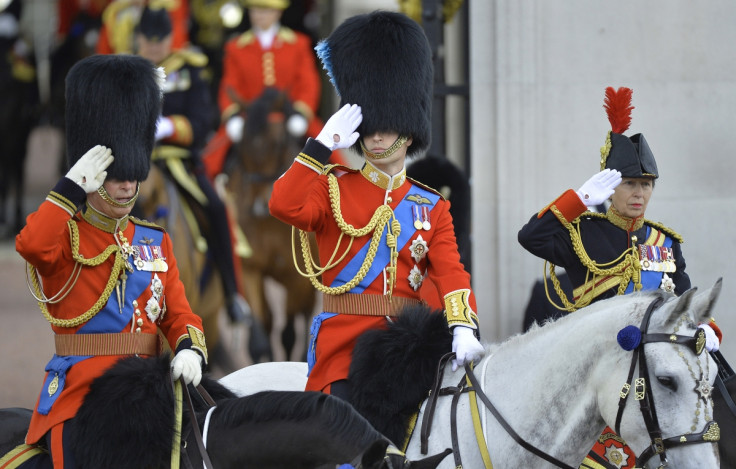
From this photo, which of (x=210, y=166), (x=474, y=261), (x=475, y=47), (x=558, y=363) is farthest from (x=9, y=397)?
(x=558, y=363)

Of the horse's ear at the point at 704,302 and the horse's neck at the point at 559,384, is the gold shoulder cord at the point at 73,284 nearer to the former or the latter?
the horse's neck at the point at 559,384

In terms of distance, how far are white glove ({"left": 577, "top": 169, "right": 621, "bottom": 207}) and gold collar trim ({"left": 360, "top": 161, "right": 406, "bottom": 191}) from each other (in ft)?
2.24

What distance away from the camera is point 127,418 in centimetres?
376

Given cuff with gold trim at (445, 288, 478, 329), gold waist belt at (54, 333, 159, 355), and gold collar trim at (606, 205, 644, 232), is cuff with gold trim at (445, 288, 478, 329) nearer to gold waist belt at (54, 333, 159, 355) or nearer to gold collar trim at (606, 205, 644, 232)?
gold collar trim at (606, 205, 644, 232)

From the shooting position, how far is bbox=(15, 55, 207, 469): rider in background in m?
3.96

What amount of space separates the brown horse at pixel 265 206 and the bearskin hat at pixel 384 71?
481 centimetres

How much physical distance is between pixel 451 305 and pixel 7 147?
10.2 m

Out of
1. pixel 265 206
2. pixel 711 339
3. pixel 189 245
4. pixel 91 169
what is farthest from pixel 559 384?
pixel 265 206

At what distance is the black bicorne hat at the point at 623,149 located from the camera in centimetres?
480

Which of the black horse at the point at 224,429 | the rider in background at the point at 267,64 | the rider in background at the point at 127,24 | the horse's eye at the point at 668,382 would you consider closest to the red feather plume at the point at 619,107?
the horse's eye at the point at 668,382

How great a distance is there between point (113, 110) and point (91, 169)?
0.39 metres

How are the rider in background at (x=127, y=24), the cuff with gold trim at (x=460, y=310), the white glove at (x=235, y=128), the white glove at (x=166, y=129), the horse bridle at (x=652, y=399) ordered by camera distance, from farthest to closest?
the white glove at (x=235, y=128), the rider in background at (x=127, y=24), the white glove at (x=166, y=129), the cuff with gold trim at (x=460, y=310), the horse bridle at (x=652, y=399)

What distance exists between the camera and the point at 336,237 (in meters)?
4.45

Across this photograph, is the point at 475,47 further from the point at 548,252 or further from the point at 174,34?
the point at 548,252
